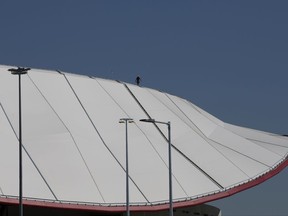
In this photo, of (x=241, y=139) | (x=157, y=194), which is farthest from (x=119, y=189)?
(x=241, y=139)

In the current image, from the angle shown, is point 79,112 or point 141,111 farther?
point 141,111

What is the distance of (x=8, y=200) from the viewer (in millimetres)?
59719

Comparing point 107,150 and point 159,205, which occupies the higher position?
point 107,150

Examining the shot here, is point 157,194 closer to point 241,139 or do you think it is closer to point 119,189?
point 119,189

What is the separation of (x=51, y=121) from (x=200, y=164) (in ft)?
41.2

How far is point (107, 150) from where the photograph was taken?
239 ft

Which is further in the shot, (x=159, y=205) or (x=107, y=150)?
(x=107, y=150)

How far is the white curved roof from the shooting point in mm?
65688

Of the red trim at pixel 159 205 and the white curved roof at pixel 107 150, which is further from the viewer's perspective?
the white curved roof at pixel 107 150

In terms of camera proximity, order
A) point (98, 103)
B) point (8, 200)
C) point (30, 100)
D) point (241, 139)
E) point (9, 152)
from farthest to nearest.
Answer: point (241, 139) < point (98, 103) < point (30, 100) < point (9, 152) < point (8, 200)

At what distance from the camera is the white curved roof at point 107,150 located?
65.7 metres

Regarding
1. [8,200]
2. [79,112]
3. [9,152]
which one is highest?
[79,112]

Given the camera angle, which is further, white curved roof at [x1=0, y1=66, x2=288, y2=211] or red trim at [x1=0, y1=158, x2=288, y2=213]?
Result: white curved roof at [x1=0, y1=66, x2=288, y2=211]

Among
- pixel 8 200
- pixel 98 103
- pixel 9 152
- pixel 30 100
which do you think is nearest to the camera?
pixel 8 200
